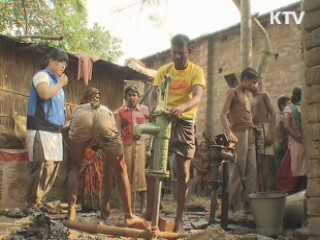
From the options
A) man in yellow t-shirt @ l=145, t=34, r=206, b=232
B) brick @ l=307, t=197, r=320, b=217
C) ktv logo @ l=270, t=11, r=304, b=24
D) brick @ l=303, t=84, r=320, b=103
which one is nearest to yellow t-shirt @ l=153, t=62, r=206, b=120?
man in yellow t-shirt @ l=145, t=34, r=206, b=232

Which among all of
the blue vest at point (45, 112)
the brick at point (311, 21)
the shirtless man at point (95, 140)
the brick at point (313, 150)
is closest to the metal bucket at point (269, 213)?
the brick at point (313, 150)

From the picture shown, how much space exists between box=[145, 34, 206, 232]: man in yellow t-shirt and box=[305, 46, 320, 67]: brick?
3.37 feet

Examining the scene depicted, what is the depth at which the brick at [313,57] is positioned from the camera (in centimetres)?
373

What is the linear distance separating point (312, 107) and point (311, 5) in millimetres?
974

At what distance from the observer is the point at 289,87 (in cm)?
1294

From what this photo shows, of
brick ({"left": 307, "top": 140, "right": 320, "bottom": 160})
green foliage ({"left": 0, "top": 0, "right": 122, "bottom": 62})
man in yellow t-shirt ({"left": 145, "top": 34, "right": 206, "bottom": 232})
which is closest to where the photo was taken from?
brick ({"left": 307, "top": 140, "right": 320, "bottom": 160})

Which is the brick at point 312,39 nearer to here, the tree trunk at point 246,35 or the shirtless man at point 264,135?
the shirtless man at point 264,135

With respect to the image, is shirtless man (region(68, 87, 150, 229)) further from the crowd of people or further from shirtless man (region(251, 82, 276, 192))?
shirtless man (region(251, 82, 276, 192))

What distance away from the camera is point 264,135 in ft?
18.9

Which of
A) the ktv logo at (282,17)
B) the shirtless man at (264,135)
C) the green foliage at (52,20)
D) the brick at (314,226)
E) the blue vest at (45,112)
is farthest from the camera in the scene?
the green foliage at (52,20)

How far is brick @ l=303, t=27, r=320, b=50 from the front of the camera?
3736mm

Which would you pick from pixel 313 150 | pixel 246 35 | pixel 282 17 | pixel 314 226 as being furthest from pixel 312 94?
pixel 282 17

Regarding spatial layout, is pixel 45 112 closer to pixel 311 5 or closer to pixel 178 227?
pixel 178 227

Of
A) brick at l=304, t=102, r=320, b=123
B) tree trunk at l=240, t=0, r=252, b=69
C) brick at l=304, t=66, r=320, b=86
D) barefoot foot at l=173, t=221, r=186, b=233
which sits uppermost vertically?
tree trunk at l=240, t=0, r=252, b=69
